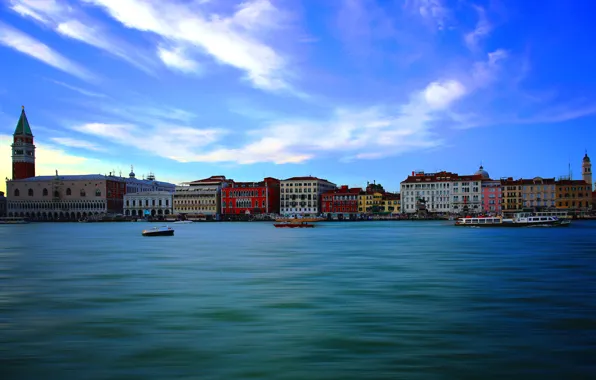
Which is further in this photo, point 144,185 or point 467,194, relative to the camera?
point 144,185

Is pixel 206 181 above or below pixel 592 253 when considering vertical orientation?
above

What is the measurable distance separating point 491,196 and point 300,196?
2771 cm

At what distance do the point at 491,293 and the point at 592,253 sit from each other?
39.0ft

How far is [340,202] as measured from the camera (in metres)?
82.6

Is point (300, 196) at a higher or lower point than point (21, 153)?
lower

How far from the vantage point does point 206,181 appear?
289ft

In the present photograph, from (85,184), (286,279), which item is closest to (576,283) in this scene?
(286,279)

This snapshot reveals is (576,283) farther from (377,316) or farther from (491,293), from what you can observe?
(377,316)

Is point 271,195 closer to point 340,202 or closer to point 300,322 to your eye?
point 340,202

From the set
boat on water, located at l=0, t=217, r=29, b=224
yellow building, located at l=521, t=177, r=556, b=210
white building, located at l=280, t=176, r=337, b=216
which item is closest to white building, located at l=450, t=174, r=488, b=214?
yellow building, located at l=521, t=177, r=556, b=210

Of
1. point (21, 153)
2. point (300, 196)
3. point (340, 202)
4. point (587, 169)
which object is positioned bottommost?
point (340, 202)

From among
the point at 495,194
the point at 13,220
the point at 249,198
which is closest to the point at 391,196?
the point at 495,194

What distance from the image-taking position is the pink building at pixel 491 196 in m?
75.8

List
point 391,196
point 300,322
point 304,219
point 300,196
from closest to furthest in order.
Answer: point 300,322 < point 304,219 < point 300,196 < point 391,196
